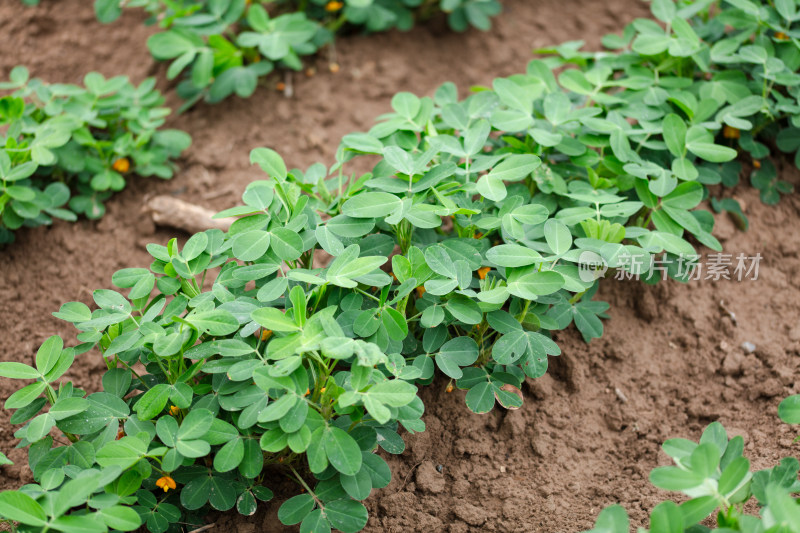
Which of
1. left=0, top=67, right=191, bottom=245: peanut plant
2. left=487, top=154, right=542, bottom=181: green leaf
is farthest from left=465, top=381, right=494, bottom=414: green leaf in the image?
left=0, top=67, right=191, bottom=245: peanut plant

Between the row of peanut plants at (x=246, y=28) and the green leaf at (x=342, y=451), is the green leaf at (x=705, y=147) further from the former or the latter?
the green leaf at (x=342, y=451)

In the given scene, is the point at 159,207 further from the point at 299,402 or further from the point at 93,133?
the point at 299,402

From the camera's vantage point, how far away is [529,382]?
6.98 ft

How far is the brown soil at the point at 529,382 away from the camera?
6.39 feet

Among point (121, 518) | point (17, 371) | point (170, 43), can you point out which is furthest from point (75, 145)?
point (121, 518)

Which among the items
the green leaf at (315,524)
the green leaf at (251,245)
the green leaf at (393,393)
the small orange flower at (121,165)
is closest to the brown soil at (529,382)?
the small orange flower at (121,165)

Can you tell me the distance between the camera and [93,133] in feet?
9.31

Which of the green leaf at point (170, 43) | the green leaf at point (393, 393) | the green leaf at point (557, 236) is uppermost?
the green leaf at point (170, 43)

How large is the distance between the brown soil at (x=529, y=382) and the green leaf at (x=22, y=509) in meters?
0.50

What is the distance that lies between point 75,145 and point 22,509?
1.57 meters

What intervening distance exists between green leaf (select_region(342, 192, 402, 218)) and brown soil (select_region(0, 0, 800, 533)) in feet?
1.91

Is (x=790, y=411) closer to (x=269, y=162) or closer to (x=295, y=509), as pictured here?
(x=295, y=509)

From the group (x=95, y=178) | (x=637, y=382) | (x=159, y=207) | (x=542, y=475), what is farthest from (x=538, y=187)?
(x=95, y=178)

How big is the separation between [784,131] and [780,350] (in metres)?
0.85
